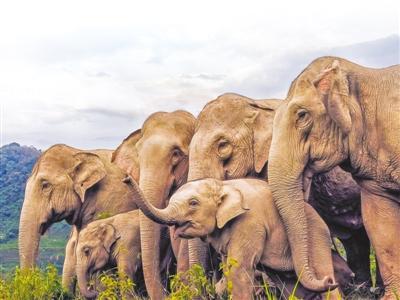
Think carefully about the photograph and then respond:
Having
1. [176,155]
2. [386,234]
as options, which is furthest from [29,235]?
[386,234]

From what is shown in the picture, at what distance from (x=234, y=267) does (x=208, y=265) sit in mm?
1462

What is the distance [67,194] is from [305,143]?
4269 millimetres

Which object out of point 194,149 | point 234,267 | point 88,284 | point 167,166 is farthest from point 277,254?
point 88,284

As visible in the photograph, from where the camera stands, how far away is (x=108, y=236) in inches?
346

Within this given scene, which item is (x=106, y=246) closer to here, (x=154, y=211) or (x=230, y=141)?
(x=230, y=141)

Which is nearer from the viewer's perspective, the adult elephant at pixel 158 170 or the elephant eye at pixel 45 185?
the adult elephant at pixel 158 170

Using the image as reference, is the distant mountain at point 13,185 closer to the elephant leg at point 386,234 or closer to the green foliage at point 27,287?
the green foliage at point 27,287

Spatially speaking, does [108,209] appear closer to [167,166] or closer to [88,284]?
[88,284]

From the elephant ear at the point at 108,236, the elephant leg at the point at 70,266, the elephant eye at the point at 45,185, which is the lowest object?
the elephant leg at the point at 70,266

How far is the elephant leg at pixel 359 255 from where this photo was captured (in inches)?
362

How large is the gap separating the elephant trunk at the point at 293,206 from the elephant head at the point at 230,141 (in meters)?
0.95

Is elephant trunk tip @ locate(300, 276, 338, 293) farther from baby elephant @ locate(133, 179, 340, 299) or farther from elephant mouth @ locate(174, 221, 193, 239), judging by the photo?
elephant mouth @ locate(174, 221, 193, 239)

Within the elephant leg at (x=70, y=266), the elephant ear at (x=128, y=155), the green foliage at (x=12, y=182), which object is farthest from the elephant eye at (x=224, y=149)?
the green foliage at (x=12, y=182)

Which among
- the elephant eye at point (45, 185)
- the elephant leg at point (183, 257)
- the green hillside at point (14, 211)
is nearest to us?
the elephant leg at point (183, 257)
